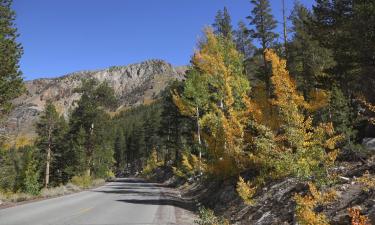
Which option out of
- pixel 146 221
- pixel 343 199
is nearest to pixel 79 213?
pixel 146 221

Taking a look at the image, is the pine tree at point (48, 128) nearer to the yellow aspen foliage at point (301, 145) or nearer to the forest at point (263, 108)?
the forest at point (263, 108)

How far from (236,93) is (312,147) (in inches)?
564

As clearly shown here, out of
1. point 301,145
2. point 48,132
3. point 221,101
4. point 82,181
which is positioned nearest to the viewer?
point 301,145

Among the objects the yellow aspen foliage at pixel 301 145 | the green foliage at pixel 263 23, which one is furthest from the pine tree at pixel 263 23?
the yellow aspen foliage at pixel 301 145

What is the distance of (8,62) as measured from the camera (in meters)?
27.4

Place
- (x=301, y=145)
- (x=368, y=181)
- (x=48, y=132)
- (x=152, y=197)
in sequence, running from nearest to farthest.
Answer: (x=368, y=181) < (x=301, y=145) < (x=152, y=197) < (x=48, y=132)

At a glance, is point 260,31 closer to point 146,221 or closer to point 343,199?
point 146,221

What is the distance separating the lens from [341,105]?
27.7 meters

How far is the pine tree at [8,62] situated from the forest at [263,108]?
0.07 meters

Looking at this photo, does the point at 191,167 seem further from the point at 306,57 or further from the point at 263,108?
the point at 263,108

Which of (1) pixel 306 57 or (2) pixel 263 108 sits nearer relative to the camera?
(2) pixel 263 108

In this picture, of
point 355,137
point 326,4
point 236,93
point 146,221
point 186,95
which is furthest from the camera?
point 186,95

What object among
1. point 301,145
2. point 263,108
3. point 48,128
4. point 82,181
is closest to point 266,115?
point 263,108

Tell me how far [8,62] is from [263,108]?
17349 mm
